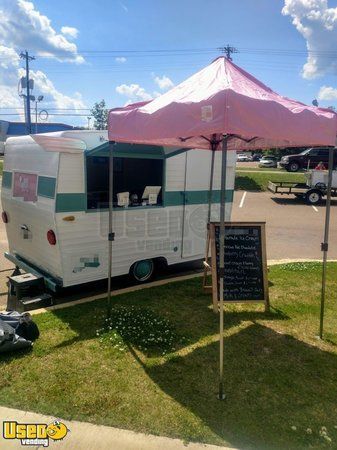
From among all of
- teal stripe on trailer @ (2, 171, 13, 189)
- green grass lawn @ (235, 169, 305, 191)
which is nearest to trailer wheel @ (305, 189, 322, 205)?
green grass lawn @ (235, 169, 305, 191)

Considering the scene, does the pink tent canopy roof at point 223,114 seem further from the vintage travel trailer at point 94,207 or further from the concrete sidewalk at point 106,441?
the concrete sidewalk at point 106,441

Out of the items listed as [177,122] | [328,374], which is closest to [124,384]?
[328,374]

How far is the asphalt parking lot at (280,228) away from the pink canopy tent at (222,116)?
3.38 m

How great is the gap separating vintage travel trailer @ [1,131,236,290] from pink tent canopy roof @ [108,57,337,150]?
1.19 meters

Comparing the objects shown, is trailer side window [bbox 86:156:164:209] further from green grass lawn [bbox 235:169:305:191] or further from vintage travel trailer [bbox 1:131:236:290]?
green grass lawn [bbox 235:169:305:191]

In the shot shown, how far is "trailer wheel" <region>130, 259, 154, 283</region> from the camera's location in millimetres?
6457

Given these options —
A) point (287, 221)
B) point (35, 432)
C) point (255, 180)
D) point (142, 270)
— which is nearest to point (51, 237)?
point (142, 270)

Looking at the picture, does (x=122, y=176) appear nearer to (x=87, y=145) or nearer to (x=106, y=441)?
(x=87, y=145)

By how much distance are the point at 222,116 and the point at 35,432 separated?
3073 millimetres

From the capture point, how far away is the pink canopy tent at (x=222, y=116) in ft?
10.6

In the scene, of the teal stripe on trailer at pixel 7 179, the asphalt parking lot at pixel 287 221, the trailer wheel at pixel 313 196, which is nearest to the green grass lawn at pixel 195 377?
the teal stripe on trailer at pixel 7 179

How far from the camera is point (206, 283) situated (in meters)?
6.51

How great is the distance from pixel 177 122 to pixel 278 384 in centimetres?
281

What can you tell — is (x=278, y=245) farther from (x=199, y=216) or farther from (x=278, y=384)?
(x=278, y=384)
